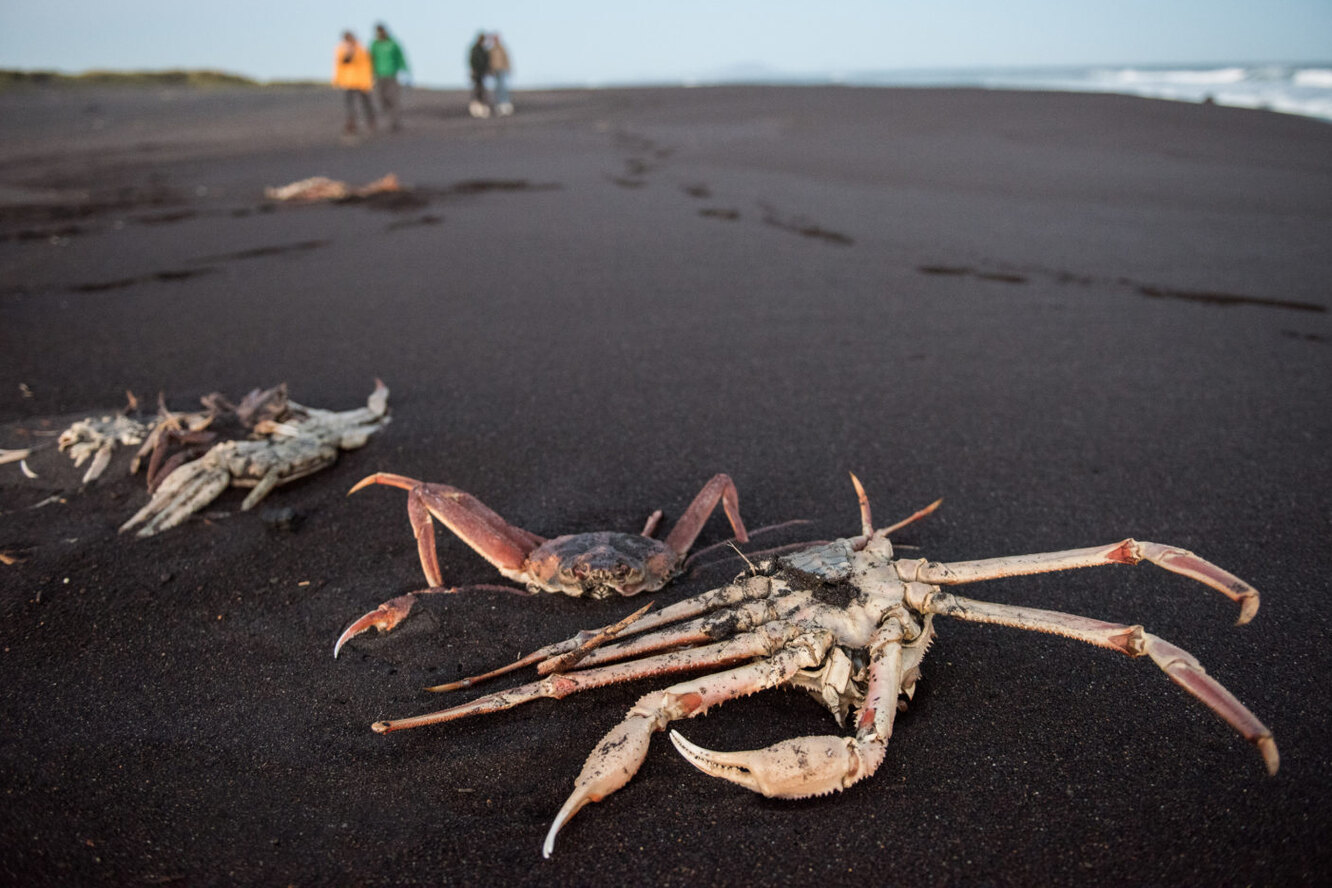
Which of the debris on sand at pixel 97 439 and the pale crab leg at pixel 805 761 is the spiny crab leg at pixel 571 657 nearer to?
the pale crab leg at pixel 805 761

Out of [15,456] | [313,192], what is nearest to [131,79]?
[313,192]

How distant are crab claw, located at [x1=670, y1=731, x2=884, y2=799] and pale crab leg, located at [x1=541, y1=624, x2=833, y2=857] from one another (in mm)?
157

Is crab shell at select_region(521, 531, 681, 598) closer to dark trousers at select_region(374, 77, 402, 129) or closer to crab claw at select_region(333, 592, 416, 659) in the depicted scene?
crab claw at select_region(333, 592, 416, 659)

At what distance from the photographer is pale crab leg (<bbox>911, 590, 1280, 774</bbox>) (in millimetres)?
1435

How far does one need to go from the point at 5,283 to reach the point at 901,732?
744cm

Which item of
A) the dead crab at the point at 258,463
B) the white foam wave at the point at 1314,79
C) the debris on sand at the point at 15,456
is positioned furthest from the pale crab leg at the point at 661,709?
the white foam wave at the point at 1314,79

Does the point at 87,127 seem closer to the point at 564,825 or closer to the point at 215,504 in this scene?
the point at 215,504

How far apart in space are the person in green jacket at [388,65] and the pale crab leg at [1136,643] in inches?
→ 633

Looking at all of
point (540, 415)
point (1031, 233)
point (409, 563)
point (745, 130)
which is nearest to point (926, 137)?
point (745, 130)

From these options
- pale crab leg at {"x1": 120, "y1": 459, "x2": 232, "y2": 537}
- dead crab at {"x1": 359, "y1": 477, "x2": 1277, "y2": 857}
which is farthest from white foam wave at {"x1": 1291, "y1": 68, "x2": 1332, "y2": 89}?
pale crab leg at {"x1": 120, "y1": 459, "x2": 232, "y2": 537}

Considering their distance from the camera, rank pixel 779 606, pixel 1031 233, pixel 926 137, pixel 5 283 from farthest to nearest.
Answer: pixel 926 137, pixel 1031 233, pixel 5 283, pixel 779 606

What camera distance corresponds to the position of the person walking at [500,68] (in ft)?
59.8

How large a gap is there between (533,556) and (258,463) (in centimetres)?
158

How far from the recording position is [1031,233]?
20.3 ft
